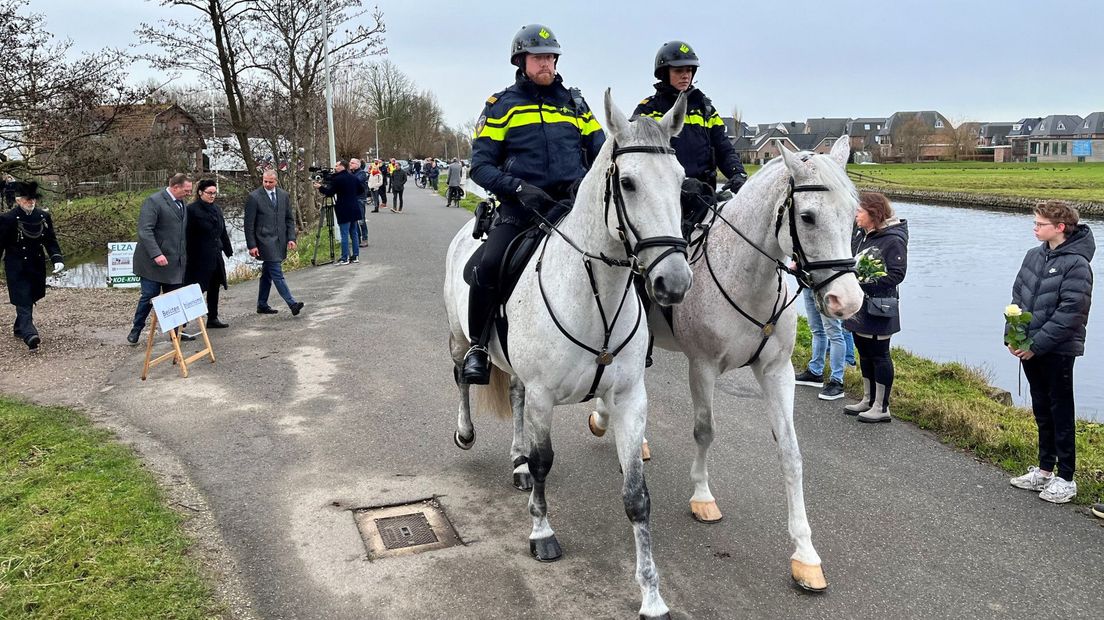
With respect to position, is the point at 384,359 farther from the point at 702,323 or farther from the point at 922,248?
the point at 922,248

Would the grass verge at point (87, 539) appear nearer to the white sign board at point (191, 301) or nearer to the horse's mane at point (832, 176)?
the white sign board at point (191, 301)

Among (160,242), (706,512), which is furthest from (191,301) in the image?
(706,512)

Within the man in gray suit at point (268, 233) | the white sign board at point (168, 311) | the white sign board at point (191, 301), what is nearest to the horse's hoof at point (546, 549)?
the white sign board at point (168, 311)

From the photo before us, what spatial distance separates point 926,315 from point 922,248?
10.9 meters

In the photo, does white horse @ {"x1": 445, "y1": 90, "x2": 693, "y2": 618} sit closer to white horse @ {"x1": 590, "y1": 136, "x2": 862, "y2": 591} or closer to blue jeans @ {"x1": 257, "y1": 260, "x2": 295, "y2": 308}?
white horse @ {"x1": 590, "y1": 136, "x2": 862, "y2": 591}

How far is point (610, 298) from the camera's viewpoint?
416cm

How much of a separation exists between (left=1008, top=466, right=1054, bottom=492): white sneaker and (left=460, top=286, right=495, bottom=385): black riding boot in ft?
12.6

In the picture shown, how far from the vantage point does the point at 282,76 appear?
24.1m

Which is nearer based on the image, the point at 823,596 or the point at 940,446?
the point at 823,596

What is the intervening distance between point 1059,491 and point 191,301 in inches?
347

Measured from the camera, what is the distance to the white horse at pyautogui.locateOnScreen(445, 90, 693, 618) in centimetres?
358

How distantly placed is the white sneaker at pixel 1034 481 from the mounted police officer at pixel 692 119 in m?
2.90

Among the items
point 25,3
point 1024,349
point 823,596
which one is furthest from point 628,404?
point 25,3

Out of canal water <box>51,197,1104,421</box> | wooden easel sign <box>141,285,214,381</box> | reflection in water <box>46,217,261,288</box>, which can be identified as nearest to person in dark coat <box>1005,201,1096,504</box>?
canal water <box>51,197,1104,421</box>
